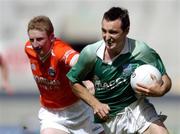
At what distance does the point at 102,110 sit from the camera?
6855 mm

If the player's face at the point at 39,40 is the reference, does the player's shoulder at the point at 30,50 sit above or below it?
below

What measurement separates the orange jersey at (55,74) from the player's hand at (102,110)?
3.45ft

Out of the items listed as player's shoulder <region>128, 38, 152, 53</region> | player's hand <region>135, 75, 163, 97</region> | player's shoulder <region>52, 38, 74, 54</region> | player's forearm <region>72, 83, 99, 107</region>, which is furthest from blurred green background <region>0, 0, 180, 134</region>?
player's hand <region>135, 75, 163, 97</region>

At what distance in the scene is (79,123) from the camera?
27.8 feet

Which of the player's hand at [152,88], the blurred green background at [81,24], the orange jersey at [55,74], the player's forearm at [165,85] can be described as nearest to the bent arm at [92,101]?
the player's hand at [152,88]

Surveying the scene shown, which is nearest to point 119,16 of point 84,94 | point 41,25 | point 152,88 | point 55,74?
point 152,88

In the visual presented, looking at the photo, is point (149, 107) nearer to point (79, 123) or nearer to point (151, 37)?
point (79, 123)

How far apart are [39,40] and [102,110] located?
133 cm

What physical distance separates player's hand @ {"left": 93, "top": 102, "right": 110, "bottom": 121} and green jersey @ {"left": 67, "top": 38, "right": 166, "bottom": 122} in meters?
0.32

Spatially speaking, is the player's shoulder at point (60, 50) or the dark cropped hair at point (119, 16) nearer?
the dark cropped hair at point (119, 16)

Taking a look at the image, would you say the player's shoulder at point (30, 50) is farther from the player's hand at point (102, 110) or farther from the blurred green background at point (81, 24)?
the blurred green background at point (81, 24)

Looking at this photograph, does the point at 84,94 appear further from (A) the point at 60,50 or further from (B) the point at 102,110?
(A) the point at 60,50

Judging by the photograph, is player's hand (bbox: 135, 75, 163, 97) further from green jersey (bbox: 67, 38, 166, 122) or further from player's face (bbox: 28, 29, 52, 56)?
player's face (bbox: 28, 29, 52, 56)

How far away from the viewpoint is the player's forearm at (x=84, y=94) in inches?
276
